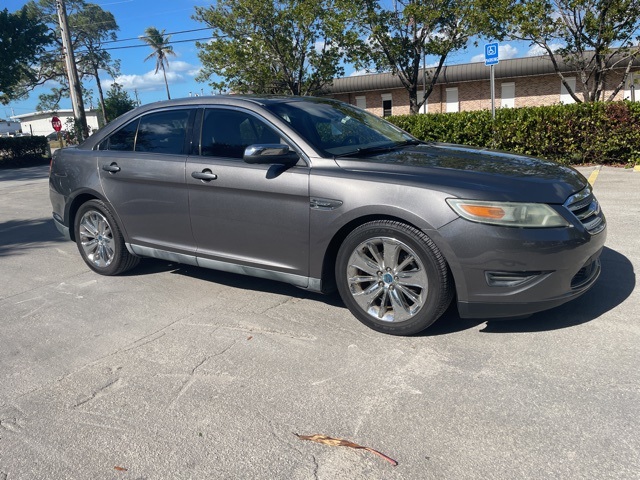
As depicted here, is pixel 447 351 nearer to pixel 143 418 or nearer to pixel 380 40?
pixel 143 418

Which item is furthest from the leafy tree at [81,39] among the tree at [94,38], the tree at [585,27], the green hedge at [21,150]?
the tree at [585,27]

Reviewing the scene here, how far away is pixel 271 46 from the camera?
19.2 meters

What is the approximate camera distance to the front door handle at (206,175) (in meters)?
4.30

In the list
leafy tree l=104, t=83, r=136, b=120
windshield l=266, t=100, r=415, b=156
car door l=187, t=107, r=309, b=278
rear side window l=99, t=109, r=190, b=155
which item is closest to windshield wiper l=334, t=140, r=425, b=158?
windshield l=266, t=100, r=415, b=156

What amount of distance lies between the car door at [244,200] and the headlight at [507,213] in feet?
3.68

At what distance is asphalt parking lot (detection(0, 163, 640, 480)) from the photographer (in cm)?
246

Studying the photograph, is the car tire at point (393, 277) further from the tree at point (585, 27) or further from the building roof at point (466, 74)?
the building roof at point (466, 74)

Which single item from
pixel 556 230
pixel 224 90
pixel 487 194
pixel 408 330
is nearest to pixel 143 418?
pixel 408 330

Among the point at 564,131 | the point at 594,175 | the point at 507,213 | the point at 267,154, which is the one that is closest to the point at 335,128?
the point at 267,154

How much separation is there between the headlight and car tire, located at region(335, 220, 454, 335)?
300 millimetres

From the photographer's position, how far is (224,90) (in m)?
21.1

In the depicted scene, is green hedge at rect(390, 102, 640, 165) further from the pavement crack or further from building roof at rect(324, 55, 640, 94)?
building roof at rect(324, 55, 640, 94)

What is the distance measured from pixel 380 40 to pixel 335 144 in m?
14.2

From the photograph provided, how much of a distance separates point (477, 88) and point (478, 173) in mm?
29430
